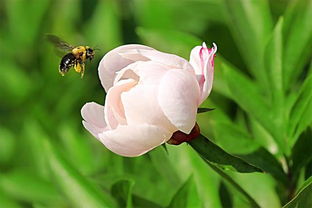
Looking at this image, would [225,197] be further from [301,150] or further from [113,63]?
Result: [113,63]

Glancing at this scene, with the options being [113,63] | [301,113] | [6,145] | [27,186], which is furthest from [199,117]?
[113,63]

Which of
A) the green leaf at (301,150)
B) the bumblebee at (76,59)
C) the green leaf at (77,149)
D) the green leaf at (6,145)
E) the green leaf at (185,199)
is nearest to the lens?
the green leaf at (185,199)

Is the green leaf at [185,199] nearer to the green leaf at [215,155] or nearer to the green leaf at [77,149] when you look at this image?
the green leaf at [215,155]

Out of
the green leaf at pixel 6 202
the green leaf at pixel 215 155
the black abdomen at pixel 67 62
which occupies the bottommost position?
the green leaf at pixel 6 202

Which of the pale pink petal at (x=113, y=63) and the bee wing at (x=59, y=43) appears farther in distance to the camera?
the bee wing at (x=59, y=43)

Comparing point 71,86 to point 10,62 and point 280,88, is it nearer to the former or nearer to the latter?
point 10,62

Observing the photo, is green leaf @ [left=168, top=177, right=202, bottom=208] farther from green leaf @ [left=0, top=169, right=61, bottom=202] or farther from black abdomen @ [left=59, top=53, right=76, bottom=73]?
green leaf @ [left=0, top=169, right=61, bottom=202]

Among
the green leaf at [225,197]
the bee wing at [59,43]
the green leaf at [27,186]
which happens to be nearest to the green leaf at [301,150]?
the green leaf at [225,197]
